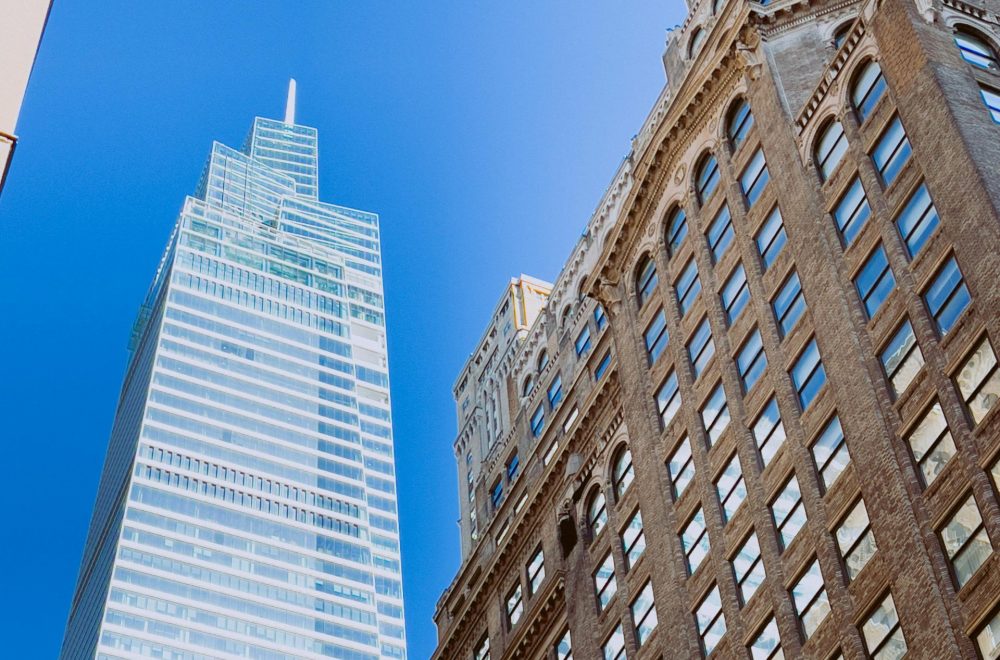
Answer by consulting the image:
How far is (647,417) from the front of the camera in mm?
49875

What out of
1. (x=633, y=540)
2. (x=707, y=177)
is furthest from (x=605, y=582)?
(x=707, y=177)

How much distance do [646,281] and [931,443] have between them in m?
20.5

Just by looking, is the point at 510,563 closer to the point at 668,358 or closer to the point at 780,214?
the point at 668,358

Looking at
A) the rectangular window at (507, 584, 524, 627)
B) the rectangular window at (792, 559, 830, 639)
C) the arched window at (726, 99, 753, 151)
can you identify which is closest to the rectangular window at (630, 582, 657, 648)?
the rectangular window at (792, 559, 830, 639)

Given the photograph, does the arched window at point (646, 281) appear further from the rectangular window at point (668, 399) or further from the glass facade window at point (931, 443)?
the glass facade window at point (931, 443)

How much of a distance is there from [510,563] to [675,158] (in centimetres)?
1657

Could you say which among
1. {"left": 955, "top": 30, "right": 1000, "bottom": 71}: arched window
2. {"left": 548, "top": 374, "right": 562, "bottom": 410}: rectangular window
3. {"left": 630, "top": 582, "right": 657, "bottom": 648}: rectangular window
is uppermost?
{"left": 955, "top": 30, "right": 1000, "bottom": 71}: arched window

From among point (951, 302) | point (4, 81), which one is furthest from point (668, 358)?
point (4, 81)

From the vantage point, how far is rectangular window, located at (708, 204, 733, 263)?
48.7 metres

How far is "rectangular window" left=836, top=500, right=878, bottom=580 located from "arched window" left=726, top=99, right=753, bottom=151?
55.1 ft

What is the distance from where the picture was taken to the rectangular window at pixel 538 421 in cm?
6316

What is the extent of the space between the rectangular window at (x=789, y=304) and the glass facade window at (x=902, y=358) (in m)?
4.90

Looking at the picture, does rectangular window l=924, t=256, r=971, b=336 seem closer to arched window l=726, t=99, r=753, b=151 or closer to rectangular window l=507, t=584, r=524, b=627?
arched window l=726, t=99, r=753, b=151

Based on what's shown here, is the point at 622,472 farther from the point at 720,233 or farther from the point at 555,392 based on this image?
the point at 555,392
